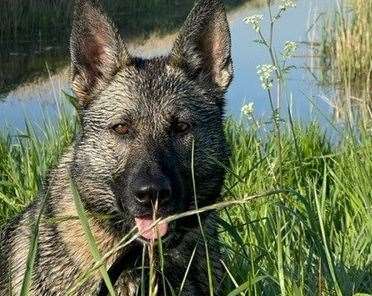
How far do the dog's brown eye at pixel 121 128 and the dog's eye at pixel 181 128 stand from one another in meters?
0.22

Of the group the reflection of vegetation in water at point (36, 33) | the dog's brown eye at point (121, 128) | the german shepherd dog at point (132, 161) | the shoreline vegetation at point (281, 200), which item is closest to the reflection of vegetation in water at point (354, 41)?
the reflection of vegetation in water at point (36, 33)

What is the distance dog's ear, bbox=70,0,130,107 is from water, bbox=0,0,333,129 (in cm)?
771

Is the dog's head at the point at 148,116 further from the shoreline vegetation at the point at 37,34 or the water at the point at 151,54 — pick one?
the shoreline vegetation at the point at 37,34

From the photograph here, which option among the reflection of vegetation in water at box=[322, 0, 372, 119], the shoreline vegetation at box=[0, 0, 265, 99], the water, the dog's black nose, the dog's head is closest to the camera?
the dog's black nose

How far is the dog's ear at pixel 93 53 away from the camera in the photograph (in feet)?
12.7

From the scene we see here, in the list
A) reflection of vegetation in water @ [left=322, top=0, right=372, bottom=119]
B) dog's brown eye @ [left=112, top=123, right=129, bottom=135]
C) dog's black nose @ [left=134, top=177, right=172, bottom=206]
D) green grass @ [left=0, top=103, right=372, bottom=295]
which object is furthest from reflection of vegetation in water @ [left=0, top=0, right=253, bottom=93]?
dog's black nose @ [left=134, top=177, right=172, bottom=206]

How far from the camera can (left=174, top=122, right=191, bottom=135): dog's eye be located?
150 inches

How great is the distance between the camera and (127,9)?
101ft

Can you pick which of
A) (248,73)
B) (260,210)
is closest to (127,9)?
(248,73)

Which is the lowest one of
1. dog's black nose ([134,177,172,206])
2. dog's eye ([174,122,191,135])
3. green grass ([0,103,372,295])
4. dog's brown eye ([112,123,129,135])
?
green grass ([0,103,372,295])

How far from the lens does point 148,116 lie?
12.3 ft

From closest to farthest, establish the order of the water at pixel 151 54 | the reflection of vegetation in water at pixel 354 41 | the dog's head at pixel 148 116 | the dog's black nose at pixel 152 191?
the dog's black nose at pixel 152 191 < the dog's head at pixel 148 116 < the water at pixel 151 54 < the reflection of vegetation in water at pixel 354 41

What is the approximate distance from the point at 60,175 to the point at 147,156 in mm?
531

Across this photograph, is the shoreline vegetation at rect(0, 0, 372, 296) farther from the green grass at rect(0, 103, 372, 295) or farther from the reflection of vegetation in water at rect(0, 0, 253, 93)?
the reflection of vegetation in water at rect(0, 0, 253, 93)
